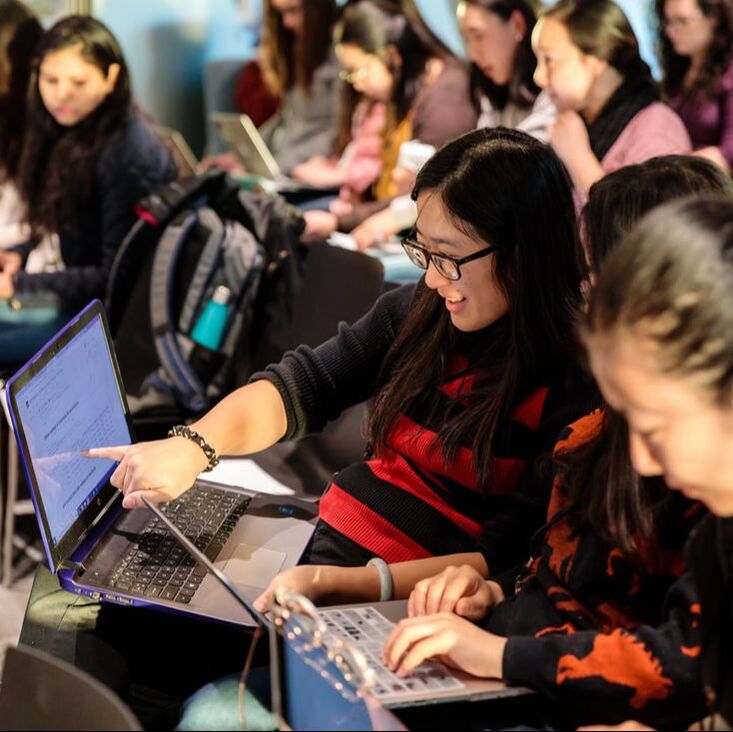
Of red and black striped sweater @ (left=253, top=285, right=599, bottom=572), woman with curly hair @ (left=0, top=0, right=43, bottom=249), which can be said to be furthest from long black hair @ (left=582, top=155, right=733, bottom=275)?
woman with curly hair @ (left=0, top=0, right=43, bottom=249)

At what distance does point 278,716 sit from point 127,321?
67.0 inches

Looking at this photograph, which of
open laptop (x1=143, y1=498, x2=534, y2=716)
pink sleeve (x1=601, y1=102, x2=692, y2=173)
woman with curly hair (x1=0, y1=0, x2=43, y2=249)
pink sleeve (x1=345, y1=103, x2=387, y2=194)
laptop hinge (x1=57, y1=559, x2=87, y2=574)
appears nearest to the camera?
open laptop (x1=143, y1=498, x2=534, y2=716)

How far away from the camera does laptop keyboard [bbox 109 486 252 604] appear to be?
1.46 meters

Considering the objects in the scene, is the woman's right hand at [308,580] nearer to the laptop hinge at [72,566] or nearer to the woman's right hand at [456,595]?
the woman's right hand at [456,595]

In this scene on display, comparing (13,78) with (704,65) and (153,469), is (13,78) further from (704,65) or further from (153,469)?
(153,469)

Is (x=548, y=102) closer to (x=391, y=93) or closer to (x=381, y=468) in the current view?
(x=391, y=93)

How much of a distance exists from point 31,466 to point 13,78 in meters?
2.16

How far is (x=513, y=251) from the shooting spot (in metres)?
1.52

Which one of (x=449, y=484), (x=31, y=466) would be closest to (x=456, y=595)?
(x=449, y=484)

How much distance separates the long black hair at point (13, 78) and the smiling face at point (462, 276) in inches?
78.6

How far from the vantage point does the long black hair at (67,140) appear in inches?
114

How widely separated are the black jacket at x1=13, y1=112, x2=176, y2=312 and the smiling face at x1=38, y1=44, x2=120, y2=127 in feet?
0.37

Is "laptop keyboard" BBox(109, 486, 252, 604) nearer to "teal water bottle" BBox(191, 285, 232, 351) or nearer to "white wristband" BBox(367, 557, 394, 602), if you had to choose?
"white wristband" BBox(367, 557, 394, 602)

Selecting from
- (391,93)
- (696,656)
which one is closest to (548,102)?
(391,93)
